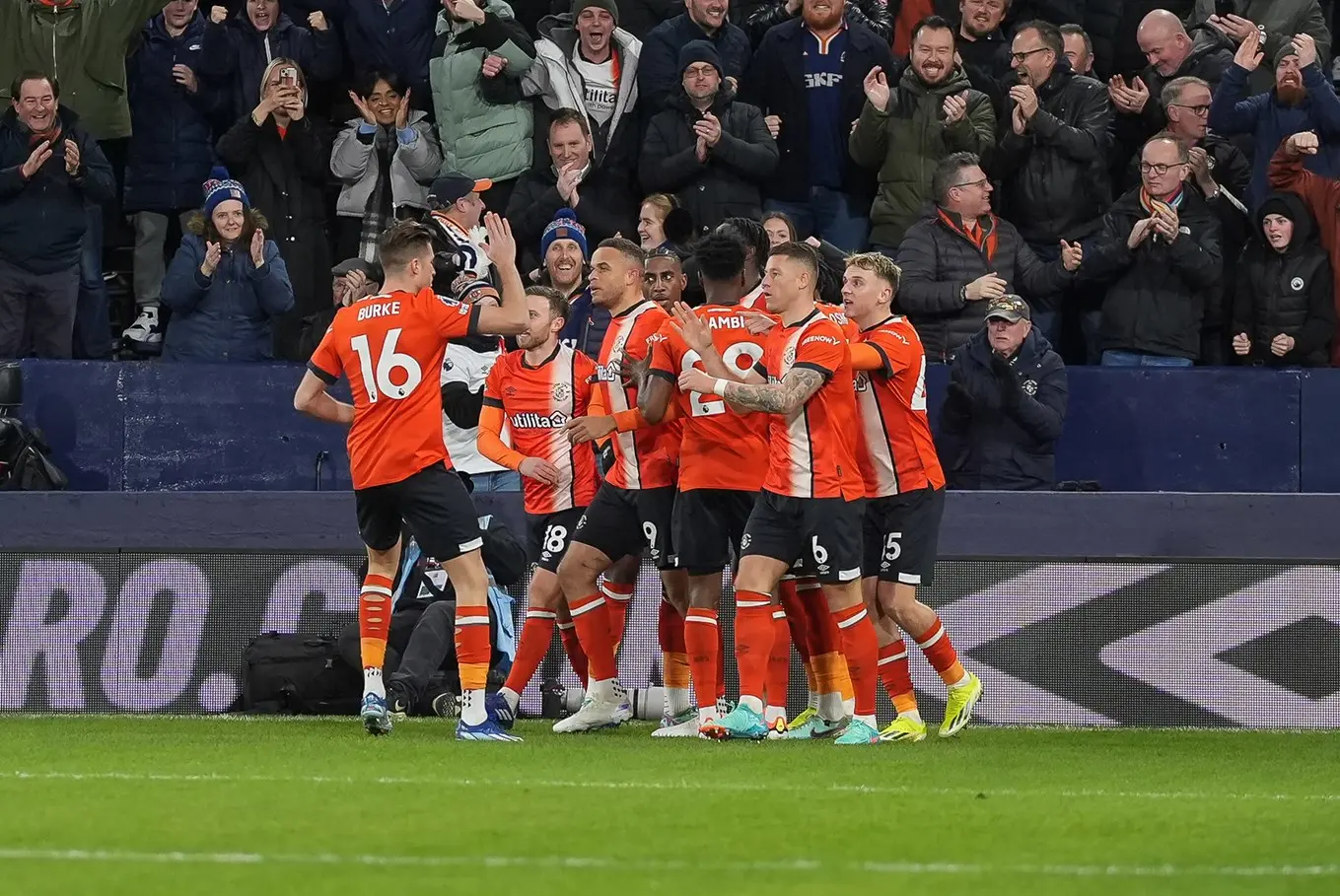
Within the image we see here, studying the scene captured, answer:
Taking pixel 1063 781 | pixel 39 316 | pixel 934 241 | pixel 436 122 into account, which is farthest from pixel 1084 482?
pixel 39 316

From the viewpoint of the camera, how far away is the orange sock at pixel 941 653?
980 cm

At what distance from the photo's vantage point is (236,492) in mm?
11797

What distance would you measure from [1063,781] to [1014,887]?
9.15 ft

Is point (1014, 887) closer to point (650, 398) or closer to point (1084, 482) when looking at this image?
point (650, 398)

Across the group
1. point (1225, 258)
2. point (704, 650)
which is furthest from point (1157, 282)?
point (704, 650)

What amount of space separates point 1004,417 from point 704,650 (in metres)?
3.06

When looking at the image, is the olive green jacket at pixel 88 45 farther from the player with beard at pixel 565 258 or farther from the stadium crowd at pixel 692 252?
the player with beard at pixel 565 258

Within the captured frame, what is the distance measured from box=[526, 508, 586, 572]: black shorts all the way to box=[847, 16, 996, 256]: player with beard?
154 inches

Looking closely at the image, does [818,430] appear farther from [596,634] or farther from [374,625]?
[374,625]

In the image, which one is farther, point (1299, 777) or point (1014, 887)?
point (1299, 777)

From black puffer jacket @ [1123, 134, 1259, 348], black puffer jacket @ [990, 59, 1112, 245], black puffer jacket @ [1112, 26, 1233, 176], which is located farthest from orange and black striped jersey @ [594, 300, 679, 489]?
black puffer jacket @ [1112, 26, 1233, 176]

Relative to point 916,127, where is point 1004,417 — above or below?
below

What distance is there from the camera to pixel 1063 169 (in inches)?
531

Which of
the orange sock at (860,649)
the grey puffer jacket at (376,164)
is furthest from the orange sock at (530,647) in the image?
the grey puffer jacket at (376,164)
